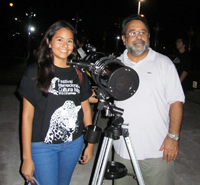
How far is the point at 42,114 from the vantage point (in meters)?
1.77

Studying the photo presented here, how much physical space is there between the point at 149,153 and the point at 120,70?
3.02 ft

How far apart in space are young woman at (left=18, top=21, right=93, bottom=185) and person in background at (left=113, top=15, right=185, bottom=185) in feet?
1.51

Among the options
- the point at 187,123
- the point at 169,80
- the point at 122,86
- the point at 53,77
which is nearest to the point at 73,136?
the point at 53,77

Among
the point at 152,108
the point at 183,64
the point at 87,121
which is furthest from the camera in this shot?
the point at 183,64

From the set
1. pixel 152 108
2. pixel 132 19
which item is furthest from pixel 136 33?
pixel 152 108

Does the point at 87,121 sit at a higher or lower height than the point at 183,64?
lower

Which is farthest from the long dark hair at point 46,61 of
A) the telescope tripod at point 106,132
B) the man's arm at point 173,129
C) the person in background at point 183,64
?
the person in background at point 183,64

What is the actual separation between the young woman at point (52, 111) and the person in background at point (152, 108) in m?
0.46

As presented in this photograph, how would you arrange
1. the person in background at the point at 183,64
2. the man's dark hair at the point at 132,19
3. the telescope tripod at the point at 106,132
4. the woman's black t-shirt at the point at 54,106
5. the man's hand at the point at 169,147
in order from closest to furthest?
the telescope tripod at the point at 106,132
the woman's black t-shirt at the point at 54,106
the man's hand at the point at 169,147
the man's dark hair at the point at 132,19
the person in background at the point at 183,64

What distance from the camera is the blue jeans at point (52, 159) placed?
5.75 feet

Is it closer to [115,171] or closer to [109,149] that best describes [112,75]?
[109,149]

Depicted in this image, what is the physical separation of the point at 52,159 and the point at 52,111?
1.30ft

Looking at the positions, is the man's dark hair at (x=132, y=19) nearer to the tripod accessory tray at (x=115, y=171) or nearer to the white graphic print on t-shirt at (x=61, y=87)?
the white graphic print on t-shirt at (x=61, y=87)

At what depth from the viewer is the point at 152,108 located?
1.91 meters
